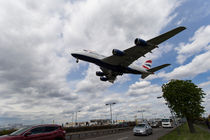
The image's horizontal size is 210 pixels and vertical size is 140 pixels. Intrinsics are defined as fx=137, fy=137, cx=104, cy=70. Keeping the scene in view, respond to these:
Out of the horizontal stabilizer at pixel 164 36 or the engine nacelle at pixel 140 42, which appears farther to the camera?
the engine nacelle at pixel 140 42

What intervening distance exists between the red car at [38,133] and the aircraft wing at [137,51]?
47.0ft

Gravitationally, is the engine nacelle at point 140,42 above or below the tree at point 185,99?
above

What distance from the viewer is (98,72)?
2881cm

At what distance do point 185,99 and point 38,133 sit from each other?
1972 centimetres

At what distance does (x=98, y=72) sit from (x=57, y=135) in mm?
19689

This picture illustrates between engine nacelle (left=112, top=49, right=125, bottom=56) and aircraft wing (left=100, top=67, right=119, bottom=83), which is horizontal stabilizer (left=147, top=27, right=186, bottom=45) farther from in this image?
aircraft wing (left=100, top=67, right=119, bottom=83)

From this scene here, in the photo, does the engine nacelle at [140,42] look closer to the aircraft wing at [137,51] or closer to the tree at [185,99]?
the aircraft wing at [137,51]

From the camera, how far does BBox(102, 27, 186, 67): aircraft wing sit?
1641cm

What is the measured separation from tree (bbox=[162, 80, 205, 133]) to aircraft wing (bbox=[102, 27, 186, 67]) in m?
7.27

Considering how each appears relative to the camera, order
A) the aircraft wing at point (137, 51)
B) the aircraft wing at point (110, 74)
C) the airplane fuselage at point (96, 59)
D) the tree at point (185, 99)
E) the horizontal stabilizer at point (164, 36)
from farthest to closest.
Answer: the aircraft wing at point (110, 74)
the airplane fuselage at point (96, 59)
the tree at point (185, 99)
the aircraft wing at point (137, 51)
the horizontal stabilizer at point (164, 36)

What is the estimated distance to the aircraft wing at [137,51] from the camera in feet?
53.8

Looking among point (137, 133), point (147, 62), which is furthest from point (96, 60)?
point (147, 62)

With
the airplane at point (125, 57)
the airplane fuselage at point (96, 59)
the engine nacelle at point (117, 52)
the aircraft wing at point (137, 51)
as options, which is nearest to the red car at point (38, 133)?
the engine nacelle at point (117, 52)

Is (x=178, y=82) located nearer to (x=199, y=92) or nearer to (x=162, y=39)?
(x=199, y=92)
